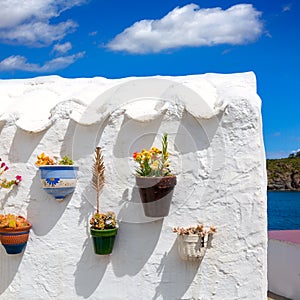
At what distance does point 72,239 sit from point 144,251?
30.7 inches

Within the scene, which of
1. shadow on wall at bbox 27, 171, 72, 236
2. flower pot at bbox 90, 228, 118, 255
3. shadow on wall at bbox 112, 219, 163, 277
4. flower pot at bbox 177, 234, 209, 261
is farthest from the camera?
shadow on wall at bbox 27, 171, 72, 236

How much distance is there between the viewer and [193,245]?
4129mm

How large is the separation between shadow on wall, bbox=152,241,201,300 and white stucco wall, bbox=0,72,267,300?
10 millimetres

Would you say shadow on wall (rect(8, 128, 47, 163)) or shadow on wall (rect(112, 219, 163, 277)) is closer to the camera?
shadow on wall (rect(112, 219, 163, 277))

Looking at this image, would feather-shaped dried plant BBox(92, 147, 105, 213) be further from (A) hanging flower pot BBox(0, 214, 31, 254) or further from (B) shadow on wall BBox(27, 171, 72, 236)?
(A) hanging flower pot BBox(0, 214, 31, 254)

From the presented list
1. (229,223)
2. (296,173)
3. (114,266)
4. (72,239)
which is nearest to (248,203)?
(229,223)

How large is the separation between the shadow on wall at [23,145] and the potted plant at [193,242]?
71.9 inches

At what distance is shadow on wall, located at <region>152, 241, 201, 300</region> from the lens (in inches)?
170

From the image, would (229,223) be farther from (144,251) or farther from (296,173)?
(296,173)

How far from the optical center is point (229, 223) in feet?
14.0

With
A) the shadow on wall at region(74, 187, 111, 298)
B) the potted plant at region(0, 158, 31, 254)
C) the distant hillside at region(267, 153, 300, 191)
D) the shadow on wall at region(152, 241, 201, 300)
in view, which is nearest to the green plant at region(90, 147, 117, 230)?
the shadow on wall at region(74, 187, 111, 298)

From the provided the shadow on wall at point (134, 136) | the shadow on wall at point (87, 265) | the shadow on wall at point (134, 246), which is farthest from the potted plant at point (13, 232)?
the shadow on wall at point (134, 136)

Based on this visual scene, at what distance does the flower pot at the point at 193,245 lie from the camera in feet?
13.5

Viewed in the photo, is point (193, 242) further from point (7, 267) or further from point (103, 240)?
point (7, 267)
